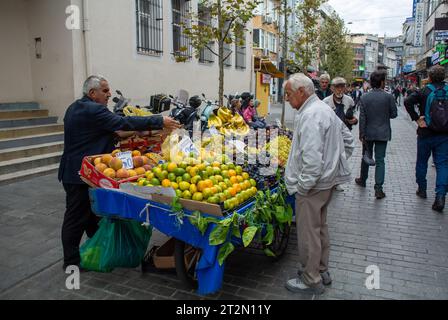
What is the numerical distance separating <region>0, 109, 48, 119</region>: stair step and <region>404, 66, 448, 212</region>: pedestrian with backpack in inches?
301

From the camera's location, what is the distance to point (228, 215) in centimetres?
314

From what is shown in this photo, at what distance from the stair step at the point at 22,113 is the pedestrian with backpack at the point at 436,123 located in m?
7.64

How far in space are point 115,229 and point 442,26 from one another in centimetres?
2071

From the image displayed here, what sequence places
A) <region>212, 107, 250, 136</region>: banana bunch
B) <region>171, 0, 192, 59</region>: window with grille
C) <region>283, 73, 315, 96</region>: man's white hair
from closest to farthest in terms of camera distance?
1. <region>283, 73, 315, 96</region>: man's white hair
2. <region>212, 107, 250, 136</region>: banana bunch
3. <region>171, 0, 192, 59</region>: window with grille

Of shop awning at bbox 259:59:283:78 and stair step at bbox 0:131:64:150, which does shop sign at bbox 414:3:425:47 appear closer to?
shop awning at bbox 259:59:283:78

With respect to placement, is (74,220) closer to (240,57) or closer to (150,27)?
(150,27)

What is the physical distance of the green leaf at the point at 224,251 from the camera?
3.06 metres

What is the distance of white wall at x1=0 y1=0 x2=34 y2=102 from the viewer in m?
8.71

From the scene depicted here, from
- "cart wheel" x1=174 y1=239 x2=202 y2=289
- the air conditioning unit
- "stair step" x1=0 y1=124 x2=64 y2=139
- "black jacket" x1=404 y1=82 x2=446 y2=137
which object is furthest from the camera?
the air conditioning unit

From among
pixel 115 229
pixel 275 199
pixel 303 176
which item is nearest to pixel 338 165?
pixel 303 176

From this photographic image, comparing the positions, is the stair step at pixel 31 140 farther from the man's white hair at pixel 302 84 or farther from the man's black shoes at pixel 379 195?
the man's black shoes at pixel 379 195

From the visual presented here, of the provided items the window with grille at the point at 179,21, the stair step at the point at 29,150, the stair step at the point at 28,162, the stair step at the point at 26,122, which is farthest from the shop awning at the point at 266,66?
the stair step at the point at 28,162

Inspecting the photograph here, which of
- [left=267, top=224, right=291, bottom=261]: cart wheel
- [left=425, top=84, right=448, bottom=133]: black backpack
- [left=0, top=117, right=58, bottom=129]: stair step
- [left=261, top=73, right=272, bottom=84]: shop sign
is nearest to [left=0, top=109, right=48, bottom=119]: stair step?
[left=0, top=117, right=58, bottom=129]: stair step
